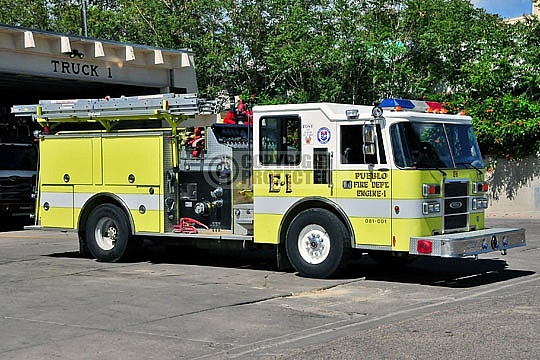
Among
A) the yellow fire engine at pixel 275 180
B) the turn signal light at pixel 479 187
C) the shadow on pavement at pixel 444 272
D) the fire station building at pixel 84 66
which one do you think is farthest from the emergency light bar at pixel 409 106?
the fire station building at pixel 84 66

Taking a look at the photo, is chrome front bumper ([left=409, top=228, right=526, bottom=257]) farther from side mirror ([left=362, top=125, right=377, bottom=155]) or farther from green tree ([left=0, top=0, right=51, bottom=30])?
green tree ([left=0, top=0, right=51, bottom=30])

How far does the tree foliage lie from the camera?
84.7ft

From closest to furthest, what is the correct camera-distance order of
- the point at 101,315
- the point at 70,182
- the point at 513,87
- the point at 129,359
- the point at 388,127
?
1. the point at 129,359
2. the point at 101,315
3. the point at 388,127
4. the point at 70,182
5. the point at 513,87

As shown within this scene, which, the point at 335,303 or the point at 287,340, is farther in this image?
the point at 335,303

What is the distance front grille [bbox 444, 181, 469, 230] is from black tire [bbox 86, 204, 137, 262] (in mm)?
5625

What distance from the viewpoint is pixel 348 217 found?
40.6ft

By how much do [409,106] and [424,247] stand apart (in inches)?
88.1

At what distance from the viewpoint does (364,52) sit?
28.4 m

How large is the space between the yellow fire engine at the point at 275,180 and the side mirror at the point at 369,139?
0.02m

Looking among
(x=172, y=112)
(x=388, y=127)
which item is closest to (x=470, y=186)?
(x=388, y=127)

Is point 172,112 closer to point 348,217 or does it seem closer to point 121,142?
point 121,142

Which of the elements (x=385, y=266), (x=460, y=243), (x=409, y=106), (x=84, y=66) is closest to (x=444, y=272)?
(x=385, y=266)

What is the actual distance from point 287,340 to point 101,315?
8.44 ft

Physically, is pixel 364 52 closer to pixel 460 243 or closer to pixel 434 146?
pixel 434 146
